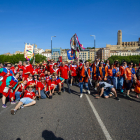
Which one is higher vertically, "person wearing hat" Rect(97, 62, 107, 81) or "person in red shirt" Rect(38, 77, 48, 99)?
"person wearing hat" Rect(97, 62, 107, 81)

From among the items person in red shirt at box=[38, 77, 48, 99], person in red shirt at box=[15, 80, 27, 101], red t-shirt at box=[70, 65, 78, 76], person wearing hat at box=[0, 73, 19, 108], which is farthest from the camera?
red t-shirt at box=[70, 65, 78, 76]

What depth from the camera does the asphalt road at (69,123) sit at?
10.3 feet

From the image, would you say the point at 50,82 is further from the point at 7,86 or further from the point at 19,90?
the point at 7,86

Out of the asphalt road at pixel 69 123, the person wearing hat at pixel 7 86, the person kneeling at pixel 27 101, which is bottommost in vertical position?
the asphalt road at pixel 69 123

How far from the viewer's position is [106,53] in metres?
128

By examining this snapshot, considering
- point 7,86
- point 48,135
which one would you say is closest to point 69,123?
point 48,135

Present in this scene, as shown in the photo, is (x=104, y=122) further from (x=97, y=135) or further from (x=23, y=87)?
(x=23, y=87)

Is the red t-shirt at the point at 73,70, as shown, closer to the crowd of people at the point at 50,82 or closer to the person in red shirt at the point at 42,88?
the crowd of people at the point at 50,82

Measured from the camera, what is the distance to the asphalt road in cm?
315

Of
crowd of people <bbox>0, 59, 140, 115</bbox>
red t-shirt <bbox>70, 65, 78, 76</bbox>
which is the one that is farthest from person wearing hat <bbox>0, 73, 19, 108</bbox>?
red t-shirt <bbox>70, 65, 78, 76</bbox>

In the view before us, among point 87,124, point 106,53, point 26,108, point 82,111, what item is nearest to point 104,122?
point 87,124

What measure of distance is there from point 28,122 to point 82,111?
6.23ft

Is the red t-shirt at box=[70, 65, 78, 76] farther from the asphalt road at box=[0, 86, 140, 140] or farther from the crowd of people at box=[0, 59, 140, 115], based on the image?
the asphalt road at box=[0, 86, 140, 140]

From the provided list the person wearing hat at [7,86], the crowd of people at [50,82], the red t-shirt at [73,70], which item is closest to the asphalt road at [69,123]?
the person wearing hat at [7,86]
